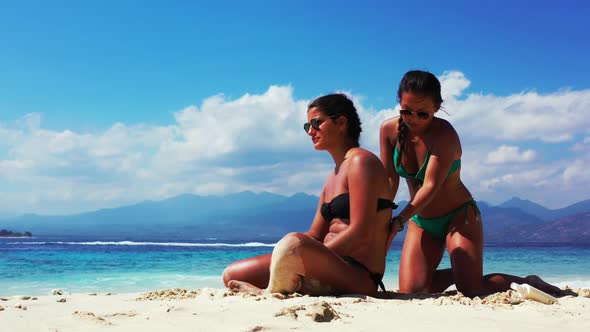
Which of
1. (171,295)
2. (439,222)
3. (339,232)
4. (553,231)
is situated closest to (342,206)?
(339,232)

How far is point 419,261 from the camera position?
573 centimetres

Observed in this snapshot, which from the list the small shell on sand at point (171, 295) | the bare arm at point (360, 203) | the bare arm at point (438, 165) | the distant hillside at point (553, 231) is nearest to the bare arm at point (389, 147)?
the bare arm at point (438, 165)

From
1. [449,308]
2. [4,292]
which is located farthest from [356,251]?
[4,292]

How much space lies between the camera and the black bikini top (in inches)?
179

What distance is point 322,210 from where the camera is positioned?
4.89m

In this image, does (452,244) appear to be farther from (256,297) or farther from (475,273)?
(256,297)

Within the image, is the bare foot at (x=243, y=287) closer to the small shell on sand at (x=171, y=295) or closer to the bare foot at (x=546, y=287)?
the small shell on sand at (x=171, y=295)

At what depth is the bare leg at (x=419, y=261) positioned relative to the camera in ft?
18.6

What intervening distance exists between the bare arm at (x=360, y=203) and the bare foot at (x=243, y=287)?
27.5 inches

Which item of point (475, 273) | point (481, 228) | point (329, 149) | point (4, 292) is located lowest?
point (4, 292)

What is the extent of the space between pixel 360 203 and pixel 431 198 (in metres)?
0.86

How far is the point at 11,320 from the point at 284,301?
1.83 meters

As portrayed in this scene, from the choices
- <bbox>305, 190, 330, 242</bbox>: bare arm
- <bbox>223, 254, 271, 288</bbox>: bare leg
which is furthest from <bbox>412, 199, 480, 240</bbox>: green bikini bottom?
<bbox>223, 254, 271, 288</bbox>: bare leg

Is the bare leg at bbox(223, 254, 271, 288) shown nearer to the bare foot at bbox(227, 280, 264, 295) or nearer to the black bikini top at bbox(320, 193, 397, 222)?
the bare foot at bbox(227, 280, 264, 295)
